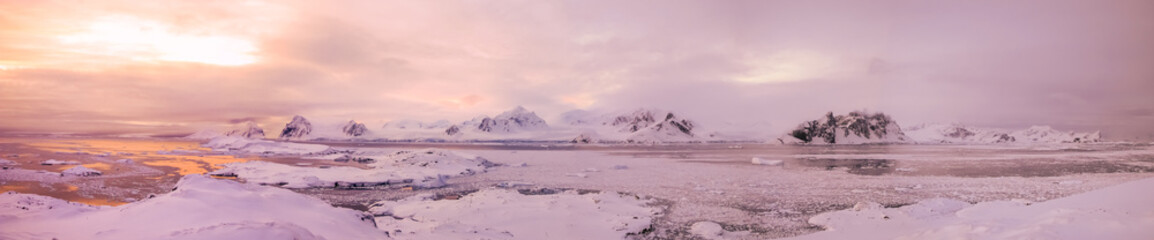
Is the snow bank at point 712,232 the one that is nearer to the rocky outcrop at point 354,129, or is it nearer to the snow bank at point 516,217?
the snow bank at point 516,217

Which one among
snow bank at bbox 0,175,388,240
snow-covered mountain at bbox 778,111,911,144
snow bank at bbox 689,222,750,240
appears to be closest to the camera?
snow bank at bbox 0,175,388,240

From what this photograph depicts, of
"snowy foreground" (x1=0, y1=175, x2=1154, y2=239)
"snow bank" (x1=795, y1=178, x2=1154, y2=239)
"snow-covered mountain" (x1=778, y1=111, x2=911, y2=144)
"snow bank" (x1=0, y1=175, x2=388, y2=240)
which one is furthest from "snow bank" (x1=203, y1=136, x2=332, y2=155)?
"snow-covered mountain" (x1=778, y1=111, x2=911, y2=144)

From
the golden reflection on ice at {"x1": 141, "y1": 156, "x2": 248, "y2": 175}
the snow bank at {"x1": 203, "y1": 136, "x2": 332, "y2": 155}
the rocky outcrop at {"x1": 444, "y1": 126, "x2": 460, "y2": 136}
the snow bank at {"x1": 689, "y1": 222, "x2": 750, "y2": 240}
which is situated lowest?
the snow bank at {"x1": 689, "y1": 222, "x2": 750, "y2": 240}

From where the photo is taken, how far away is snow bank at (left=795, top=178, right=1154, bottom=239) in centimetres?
523

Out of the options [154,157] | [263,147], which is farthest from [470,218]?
[263,147]

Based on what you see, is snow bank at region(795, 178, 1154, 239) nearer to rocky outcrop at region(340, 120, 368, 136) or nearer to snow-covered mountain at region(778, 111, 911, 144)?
snow-covered mountain at region(778, 111, 911, 144)

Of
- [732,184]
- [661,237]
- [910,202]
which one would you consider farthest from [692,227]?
[732,184]

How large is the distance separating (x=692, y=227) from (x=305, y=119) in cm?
20096

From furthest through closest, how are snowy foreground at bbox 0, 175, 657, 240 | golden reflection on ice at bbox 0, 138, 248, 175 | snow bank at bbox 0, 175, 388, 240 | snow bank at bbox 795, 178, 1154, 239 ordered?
golden reflection on ice at bbox 0, 138, 248, 175, snowy foreground at bbox 0, 175, 657, 240, snow bank at bbox 795, 178, 1154, 239, snow bank at bbox 0, 175, 388, 240

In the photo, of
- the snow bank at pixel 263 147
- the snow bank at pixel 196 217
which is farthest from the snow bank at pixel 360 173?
the snow bank at pixel 263 147

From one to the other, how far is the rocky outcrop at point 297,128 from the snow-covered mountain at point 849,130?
164840mm

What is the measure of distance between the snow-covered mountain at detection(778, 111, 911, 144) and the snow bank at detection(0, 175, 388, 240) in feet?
409

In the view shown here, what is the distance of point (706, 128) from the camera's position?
196 meters

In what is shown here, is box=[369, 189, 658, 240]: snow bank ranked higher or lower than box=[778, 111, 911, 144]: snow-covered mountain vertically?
lower
